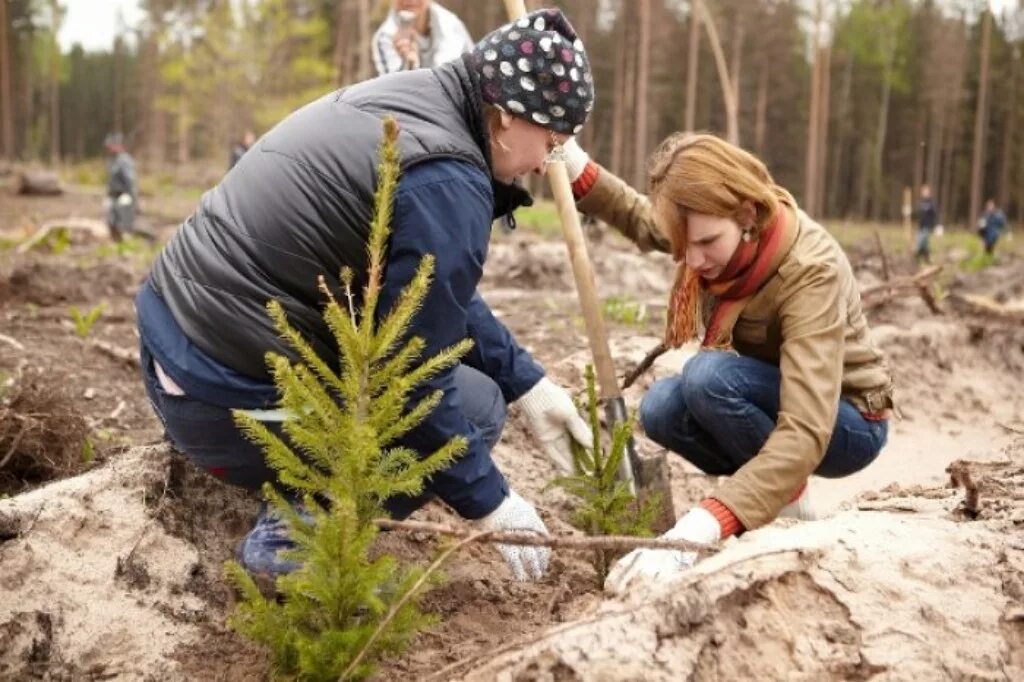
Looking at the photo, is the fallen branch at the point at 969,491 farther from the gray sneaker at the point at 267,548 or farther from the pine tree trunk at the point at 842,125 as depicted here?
the pine tree trunk at the point at 842,125

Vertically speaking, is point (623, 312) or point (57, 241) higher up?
point (623, 312)

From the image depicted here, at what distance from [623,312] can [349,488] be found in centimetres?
528

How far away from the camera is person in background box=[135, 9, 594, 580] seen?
2.40m

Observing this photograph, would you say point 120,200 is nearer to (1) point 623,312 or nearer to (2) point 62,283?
(2) point 62,283

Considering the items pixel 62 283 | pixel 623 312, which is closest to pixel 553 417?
pixel 623 312

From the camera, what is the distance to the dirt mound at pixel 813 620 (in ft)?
6.42

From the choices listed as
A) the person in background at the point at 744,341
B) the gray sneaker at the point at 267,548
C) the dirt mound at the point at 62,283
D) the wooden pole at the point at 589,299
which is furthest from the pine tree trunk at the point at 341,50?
the gray sneaker at the point at 267,548

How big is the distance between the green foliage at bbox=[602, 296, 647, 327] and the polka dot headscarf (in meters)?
4.50

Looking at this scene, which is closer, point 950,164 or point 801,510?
point 801,510

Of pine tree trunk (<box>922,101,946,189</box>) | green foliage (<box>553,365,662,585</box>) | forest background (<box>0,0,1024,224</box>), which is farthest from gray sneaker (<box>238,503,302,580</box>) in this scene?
pine tree trunk (<box>922,101,946,189</box>)

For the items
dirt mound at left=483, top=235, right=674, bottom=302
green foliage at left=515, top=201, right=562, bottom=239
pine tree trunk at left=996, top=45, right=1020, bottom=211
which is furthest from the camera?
pine tree trunk at left=996, top=45, right=1020, bottom=211

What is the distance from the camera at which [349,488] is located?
1985 mm

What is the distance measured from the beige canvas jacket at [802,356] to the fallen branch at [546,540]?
12.8 inches

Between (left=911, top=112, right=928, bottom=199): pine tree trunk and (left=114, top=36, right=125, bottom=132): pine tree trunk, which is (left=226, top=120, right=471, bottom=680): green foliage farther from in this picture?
(left=114, top=36, right=125, bottom=132): pine tree trunk
